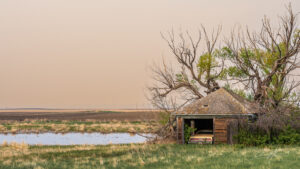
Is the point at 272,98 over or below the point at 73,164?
over

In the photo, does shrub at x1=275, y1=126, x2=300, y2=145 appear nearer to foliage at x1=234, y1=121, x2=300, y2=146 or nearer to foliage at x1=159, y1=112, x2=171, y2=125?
foliage at x1=234, y1=121, x2=300, y2=146

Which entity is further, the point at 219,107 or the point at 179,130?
the point at 179,130

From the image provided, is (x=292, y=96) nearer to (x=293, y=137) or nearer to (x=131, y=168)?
(x=293, y=137)

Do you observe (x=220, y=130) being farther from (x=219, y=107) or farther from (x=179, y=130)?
(x=179, y=130)

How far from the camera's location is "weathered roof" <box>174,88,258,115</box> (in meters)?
29.5

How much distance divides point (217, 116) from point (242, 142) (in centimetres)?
281

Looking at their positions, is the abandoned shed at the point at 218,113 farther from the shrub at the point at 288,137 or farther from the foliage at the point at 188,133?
the shrub at the point at 288,137

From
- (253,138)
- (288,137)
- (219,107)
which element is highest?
(219,107)

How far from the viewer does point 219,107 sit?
2981 cm

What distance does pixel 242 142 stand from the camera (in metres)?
27.7

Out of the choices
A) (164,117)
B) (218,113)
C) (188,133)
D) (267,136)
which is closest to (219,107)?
(218,113)

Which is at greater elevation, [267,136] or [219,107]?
[219,107]

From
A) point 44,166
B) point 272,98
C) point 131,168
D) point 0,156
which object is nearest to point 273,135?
point 272,98

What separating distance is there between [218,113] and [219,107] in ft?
2.51
